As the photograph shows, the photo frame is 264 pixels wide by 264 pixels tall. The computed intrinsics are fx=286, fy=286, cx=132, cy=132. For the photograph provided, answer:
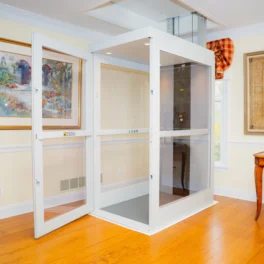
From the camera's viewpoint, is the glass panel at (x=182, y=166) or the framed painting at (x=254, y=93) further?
the framed painting at (x=254, y=93)

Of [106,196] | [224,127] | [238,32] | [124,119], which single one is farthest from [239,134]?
[106,196]

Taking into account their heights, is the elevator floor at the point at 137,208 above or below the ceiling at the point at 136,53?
below

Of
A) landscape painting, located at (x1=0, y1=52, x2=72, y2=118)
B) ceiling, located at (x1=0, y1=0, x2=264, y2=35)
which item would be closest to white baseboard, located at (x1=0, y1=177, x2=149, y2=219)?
landscape painting, located at (x1=0, y1=52, x2=72, y2=118)

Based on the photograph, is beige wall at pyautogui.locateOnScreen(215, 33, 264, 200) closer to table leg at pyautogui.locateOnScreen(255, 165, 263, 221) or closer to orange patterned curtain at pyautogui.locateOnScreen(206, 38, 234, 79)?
orange patterned curtain at pyautogui.locateOnScreen(206, 38, 234, 79)

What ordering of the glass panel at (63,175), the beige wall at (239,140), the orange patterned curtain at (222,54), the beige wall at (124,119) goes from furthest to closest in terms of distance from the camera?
the orange patterned curtain at (222,54) < the beige wall at (239,140) < the beige wall at (124,119) < the glass panel at (63,175)

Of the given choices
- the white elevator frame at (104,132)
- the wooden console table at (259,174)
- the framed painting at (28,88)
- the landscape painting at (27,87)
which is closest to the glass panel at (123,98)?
the white elevator frame at (104,132)

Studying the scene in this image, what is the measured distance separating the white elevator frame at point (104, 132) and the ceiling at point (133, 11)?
44cm

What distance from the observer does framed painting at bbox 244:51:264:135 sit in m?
3.90

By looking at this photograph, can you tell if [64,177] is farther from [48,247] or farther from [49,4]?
[49,4]

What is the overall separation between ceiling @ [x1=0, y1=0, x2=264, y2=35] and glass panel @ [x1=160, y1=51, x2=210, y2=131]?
0.66 meters

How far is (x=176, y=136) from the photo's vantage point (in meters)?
3.43

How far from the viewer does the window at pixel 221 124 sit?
4.26 meters

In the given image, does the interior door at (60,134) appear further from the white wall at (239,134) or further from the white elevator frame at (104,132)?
the white wall at (239,134)

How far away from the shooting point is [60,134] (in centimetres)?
300
